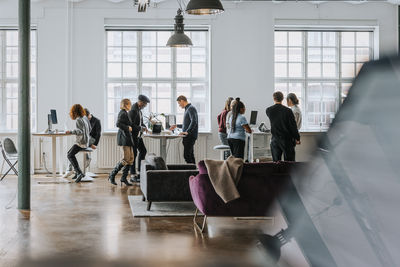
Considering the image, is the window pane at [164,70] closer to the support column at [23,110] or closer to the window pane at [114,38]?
the window pane at [114,38]

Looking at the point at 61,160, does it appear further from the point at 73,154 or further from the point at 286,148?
the point at 286,148

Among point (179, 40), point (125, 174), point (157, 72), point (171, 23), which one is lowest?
point (125, 174)

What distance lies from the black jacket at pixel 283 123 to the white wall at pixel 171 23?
3940mm

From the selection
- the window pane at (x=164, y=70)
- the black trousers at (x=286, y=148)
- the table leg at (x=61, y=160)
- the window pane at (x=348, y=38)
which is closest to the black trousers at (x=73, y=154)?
the table leg at (x=61, y=160)

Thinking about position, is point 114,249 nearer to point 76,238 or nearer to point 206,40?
point 76,238

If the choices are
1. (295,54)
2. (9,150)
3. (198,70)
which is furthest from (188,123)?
(295,54)

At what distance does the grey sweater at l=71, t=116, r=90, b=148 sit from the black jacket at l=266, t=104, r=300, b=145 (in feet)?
11.5

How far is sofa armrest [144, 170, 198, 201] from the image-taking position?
19.2ft

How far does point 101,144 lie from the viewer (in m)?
10.4

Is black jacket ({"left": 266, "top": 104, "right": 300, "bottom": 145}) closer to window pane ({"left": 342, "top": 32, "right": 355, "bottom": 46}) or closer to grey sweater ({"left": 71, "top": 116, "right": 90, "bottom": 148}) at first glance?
grey sweater ({"left": 71, "top": 116, "right": 90, "bottom": 148})

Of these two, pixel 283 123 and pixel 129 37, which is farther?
pixel 129 37

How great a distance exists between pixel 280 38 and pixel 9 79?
579 centimetres

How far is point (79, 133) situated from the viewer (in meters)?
8.73

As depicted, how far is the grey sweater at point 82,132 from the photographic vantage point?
8680mm
